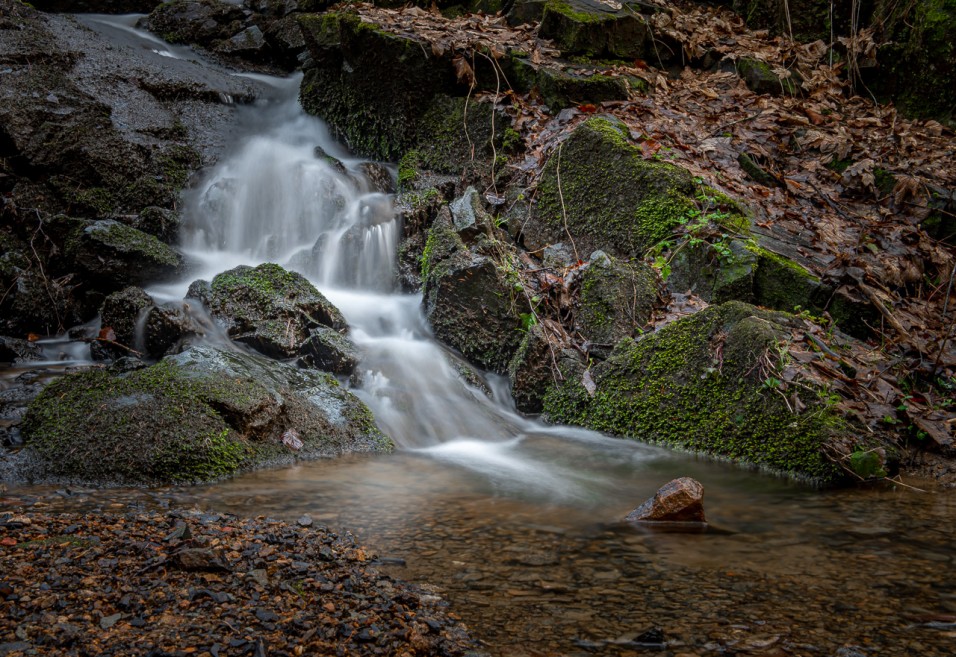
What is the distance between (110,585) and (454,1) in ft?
35.9

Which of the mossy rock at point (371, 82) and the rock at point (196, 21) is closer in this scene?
Answer: the mossy rock at point (371, 82)

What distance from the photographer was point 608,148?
712 cm

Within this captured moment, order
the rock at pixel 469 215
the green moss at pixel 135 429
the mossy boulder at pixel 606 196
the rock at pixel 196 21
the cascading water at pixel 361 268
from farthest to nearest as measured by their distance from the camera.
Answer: the rock at pixel 196 21, the rock at pixel 469 215, the mossy boulder at pixel 606 196, the cascading water at pixel 361 268, the green moss at pixel 135 429

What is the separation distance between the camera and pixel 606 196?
7051 millimetres

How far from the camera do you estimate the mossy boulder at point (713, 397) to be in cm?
465

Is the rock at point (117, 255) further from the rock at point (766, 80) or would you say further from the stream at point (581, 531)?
the rock at point (766, 80)

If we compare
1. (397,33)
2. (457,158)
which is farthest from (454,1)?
(457,158)

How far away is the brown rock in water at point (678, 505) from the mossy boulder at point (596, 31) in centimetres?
737

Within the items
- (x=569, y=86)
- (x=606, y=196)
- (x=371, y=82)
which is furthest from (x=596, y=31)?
(x=606, y=196)

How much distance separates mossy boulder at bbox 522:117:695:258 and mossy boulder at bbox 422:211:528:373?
1125 mm

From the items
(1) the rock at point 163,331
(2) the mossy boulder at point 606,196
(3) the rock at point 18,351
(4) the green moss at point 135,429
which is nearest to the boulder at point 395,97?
(2) the mossy boulder at point 606,196

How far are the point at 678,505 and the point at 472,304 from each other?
343 centimetres

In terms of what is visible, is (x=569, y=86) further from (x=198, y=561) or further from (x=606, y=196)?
(x=198, y=561)

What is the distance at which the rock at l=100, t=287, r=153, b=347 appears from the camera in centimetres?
602
